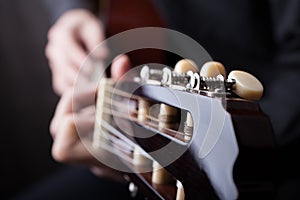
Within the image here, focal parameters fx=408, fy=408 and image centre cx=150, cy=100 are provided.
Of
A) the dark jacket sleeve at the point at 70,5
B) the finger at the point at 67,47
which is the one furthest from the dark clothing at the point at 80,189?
the dark jacket sleeve at the point at 70,5

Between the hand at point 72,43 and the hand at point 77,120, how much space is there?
10 centimetres

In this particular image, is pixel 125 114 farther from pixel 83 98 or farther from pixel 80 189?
pixel 80 189

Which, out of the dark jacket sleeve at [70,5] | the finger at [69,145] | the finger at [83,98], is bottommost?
the finger at [69,145]

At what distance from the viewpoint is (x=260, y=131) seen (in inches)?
10.7

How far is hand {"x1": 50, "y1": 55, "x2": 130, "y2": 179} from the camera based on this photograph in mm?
638

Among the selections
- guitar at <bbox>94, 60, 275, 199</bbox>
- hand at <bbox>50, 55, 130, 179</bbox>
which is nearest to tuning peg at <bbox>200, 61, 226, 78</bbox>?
guitar at <bbox>94, 60, 275, 199</bbox>

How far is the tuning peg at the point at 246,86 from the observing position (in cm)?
30
